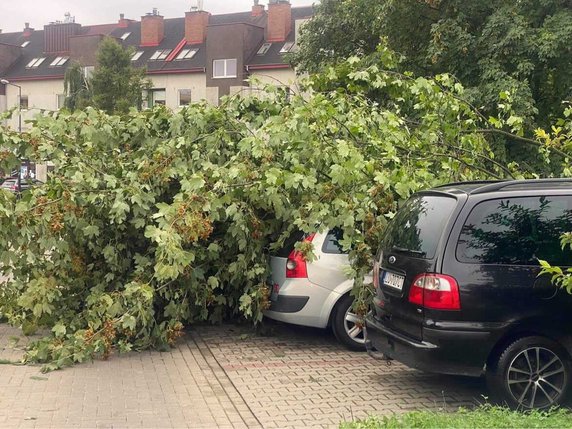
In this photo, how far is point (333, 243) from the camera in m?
8.23

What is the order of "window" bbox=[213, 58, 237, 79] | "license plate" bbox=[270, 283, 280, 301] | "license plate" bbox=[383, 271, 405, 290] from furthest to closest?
"window" bbox=[213, 58, 237, 79]
"license plate" bbox=[270, 283, 280, 301]
"license plate" bbox=[383, 271, 405, 290]

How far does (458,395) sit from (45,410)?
11.3ft

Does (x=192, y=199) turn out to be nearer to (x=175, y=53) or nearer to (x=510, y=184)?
(x=510, y=184)

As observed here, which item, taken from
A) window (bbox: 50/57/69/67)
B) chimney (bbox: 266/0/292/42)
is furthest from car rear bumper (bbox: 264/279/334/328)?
window (bbox: 50/57/69/67)

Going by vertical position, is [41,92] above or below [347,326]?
above

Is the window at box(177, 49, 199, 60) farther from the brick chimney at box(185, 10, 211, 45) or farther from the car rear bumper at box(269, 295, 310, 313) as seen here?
the car rear bumper at box(269, 295, 310, 313)

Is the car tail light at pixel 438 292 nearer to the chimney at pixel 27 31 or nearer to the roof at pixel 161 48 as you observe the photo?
the roof at pixel 161 48

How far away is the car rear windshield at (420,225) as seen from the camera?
5961 millimetres

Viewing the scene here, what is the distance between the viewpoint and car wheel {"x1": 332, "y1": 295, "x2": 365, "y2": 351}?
26.7ft

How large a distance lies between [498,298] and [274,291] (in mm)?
3244

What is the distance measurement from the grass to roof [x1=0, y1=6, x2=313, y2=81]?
43.1 m

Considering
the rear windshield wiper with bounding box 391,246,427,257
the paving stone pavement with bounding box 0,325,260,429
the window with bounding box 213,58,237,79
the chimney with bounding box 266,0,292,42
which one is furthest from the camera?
the chimney with bounding box 266,0,292,42

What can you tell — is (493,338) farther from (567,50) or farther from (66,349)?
(567,50)

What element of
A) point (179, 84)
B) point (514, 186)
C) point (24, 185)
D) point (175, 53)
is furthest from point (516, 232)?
point (175, 53)
